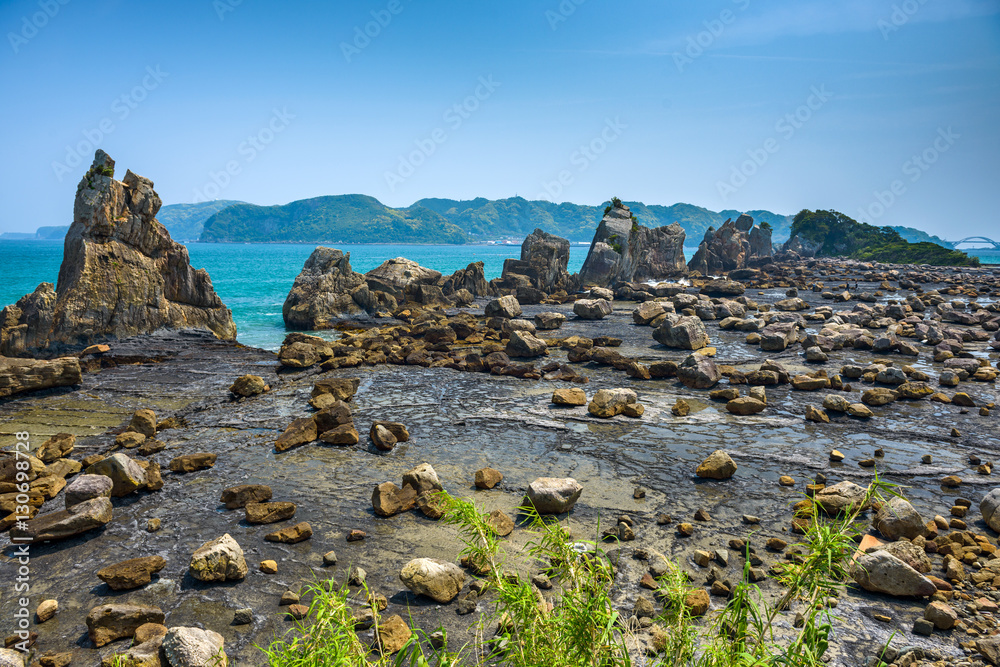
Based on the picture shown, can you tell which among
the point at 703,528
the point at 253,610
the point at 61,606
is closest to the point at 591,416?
the point at 703,528

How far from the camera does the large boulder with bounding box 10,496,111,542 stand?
7562mm

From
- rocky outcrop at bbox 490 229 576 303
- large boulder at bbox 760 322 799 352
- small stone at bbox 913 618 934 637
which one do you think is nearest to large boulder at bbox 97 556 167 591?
small stone at bbox 913 618 934 637

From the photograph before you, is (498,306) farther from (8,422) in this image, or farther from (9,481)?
(9,481)

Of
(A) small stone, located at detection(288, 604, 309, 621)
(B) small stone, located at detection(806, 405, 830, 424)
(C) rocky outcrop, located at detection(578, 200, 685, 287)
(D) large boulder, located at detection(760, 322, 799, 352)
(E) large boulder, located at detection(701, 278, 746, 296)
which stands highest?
(C) rocky outcrop, located at detection(578, 200, 685, 287)

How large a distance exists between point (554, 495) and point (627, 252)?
47.4 meters

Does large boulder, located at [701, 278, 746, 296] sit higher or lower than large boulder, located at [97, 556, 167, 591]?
higher

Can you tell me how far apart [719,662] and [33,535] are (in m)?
8.92

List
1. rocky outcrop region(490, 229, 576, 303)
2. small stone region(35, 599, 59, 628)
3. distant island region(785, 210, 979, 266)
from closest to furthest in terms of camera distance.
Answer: small stone region(35, 599, 59, 628), rocky outcrop region(490, 229, 576, 303), distant island region(785, 210, 979, 266)

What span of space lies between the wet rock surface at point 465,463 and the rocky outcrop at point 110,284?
1431 mm

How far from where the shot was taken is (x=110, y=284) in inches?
809

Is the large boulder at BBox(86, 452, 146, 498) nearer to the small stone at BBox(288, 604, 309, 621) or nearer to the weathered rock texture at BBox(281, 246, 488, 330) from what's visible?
the small stone at BBox(288, 604, 309, 621)

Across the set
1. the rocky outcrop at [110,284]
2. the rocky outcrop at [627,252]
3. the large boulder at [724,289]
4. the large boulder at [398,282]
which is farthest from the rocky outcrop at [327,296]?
the large boulder at [724,289]

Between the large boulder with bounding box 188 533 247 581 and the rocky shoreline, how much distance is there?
0.02 metres

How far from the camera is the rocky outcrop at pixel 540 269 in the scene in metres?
44.9
